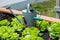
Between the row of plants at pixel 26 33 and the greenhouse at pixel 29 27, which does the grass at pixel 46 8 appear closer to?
the greenhouse at pixel 29 27

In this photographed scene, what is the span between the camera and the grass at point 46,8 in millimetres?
6734

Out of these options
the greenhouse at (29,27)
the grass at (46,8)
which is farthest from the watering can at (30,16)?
the grass at (46,8)

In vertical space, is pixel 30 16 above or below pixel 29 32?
above

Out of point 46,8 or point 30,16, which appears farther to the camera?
point 46,8

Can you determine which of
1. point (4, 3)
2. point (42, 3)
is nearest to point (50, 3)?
point (42, 3)

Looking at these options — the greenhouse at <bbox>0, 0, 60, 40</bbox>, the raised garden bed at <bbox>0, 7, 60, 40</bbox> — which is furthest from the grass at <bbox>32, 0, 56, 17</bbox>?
the raised garden bed at <bbox>0, 7, 60, 40</bbox>

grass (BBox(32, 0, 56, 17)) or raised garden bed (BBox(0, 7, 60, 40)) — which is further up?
grass (BBox(32, 0, 56, 17))

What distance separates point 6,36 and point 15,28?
346mm

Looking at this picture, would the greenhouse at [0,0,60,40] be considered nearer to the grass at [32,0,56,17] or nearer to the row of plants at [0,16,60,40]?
the row of plants at [0,16,60,40]

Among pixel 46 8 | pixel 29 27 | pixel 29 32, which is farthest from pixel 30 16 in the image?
Answer: pixel 46 8

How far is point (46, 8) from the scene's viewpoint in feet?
24.0

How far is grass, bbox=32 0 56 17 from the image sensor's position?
673 cm

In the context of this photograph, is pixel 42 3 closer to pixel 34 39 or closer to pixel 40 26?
pixel 40 26

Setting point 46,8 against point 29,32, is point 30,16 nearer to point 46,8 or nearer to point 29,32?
point 29,32
